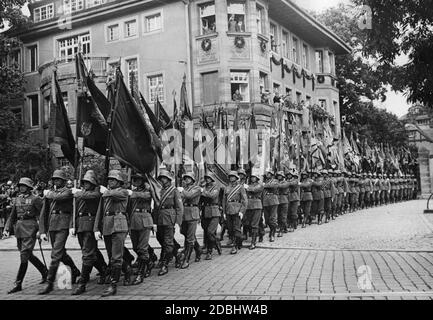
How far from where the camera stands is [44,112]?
30906mm

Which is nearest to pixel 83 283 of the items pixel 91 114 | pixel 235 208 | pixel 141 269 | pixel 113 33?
pixel 141 269

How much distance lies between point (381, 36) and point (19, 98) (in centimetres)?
2835

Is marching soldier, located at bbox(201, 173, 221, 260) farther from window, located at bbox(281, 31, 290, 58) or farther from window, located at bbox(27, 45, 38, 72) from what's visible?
window, located at bbox(27, 45, 38, 72)

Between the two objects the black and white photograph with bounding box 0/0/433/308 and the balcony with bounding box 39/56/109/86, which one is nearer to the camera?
the black and white photograph with bounding box 0/0/433/308

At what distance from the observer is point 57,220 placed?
8.32 m

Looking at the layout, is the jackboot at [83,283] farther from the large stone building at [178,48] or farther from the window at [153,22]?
the window at [153,22]

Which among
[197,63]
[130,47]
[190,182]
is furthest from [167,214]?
[130,47]

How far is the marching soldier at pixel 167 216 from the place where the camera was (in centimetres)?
938

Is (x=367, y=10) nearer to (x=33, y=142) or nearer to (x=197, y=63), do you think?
(x=197, y=63)

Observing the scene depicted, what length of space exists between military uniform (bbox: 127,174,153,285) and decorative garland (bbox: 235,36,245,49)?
56.4 feet

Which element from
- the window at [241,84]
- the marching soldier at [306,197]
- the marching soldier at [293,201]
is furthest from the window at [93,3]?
the marching soldier at [293,201]

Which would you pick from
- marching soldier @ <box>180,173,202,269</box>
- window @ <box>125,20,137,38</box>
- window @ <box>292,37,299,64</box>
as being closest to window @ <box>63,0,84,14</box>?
window @ <box>125,20,137,38</box>

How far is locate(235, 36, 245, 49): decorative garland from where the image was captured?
24875 mm
